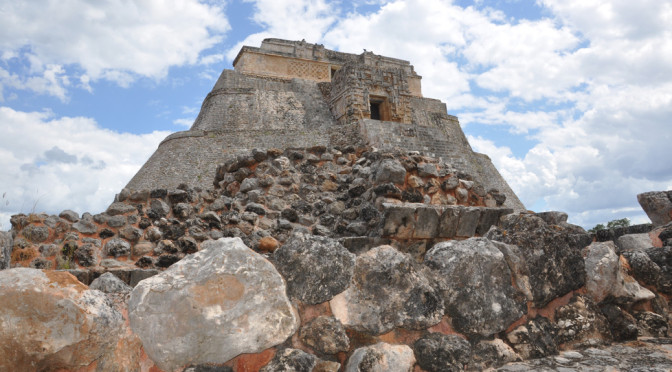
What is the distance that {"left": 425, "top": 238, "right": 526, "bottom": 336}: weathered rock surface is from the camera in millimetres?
2062

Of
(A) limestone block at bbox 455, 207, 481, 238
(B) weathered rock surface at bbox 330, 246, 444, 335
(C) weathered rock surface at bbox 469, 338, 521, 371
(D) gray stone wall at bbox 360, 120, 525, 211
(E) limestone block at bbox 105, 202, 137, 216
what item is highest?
(D) gray stone wall at bbox 360, 120, 525, 211

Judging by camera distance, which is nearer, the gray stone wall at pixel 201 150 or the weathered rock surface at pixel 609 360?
the weathered rock surface at pixel 609 360

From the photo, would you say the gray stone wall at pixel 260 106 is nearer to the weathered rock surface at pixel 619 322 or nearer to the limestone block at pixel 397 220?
the limestone block at pixel 397 220

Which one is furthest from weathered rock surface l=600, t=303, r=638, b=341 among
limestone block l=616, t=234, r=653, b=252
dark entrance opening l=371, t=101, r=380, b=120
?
dark entrance opening l=371, t=101, r=380, b=120

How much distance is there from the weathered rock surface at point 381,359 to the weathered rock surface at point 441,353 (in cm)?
6

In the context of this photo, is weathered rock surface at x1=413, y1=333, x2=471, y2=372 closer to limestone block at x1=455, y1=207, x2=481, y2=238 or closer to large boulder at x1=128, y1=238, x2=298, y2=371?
large boulder at x1=128, y1=238, x2=298, y2=371

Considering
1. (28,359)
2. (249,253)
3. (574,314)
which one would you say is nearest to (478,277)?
(574,314)

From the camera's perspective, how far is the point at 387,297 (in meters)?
1.94

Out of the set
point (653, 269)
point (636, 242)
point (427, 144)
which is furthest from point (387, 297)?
→ point (427, 144)

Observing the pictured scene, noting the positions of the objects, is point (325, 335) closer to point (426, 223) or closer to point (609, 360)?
point (609, 360)

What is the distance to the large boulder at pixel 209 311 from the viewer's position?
1.62 m

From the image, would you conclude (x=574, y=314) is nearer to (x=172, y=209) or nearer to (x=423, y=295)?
(x=423, y=295)

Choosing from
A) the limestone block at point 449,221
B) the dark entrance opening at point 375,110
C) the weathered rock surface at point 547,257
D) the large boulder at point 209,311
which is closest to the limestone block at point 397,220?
the limestone block at point 449,221

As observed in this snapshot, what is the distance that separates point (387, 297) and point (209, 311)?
79cm
